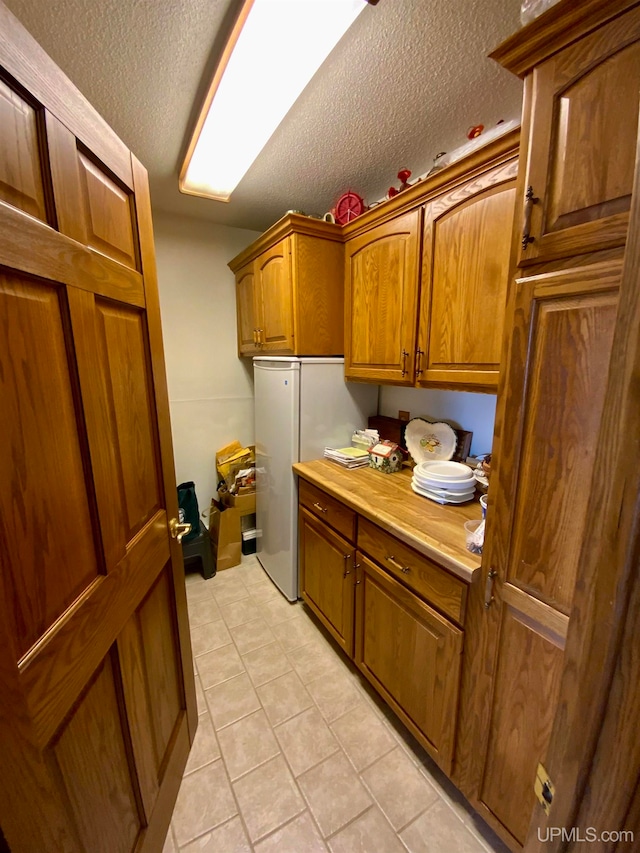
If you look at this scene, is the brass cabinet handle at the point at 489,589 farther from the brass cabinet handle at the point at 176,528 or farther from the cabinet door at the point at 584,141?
the brass cabinet handle at the point at 176,528

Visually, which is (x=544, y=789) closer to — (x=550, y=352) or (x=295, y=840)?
(x=550, y=352)

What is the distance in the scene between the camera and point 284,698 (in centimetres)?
150

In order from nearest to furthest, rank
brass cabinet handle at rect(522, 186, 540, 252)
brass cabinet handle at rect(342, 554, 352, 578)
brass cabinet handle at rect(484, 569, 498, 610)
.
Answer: brass cabinet handle at rect(522, 186, 540, 252), brass cabinet handle at rect(484, 569, 498, 610), brass cabinet handle at rect(342, 554, 352, 578)

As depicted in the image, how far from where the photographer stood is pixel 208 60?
41.5 inches

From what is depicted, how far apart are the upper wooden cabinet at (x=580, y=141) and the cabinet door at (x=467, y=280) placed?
1.00ft

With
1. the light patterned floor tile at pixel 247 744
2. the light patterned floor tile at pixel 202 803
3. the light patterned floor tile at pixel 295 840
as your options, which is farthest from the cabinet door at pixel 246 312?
the light patterned floor tile at pixel 295 840

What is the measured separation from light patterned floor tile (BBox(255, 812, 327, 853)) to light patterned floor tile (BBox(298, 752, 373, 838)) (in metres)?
0.03

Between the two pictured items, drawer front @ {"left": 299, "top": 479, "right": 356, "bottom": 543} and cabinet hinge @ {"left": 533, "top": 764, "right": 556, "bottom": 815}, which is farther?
drawer front @ {"left": 299, "top": 479, "right": 356, "bottom": 543}

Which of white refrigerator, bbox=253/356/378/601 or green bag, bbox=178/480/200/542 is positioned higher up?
white refrigerator, bbox=253/356/378/601

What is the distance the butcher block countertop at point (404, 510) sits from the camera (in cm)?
103

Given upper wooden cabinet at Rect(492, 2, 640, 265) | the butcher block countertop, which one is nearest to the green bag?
the butcher block countertop

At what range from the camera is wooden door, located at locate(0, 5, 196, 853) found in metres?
0.51

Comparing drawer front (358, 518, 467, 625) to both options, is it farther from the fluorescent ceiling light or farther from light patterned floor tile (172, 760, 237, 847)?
the fluorescent ceiling light

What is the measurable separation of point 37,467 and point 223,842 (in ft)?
4.38
